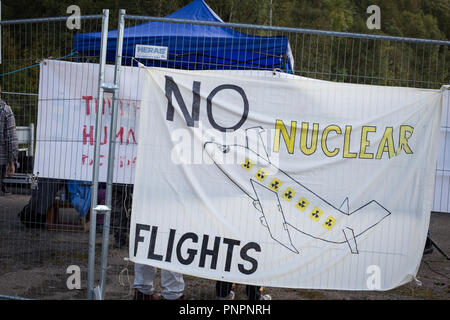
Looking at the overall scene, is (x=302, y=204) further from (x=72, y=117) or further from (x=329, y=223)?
(x=72, y=117)

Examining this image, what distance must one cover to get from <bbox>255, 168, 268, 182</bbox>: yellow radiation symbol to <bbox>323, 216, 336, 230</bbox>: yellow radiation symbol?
619mm

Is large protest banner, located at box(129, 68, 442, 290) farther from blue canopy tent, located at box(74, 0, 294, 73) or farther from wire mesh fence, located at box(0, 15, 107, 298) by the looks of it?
blue canopy tent, located at box(74, 0, 294, 73)

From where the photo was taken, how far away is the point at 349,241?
181 inches

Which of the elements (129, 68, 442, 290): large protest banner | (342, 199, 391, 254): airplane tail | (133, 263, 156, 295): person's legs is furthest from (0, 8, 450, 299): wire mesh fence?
(342, 199, 391, 254): airplane tail

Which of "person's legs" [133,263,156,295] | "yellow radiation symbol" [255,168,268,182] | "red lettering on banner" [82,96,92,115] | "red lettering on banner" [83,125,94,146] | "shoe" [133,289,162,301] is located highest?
"red lettering on banner" [82,96,92,115]

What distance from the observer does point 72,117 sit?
198 inches

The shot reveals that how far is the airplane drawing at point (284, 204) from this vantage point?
180 inches

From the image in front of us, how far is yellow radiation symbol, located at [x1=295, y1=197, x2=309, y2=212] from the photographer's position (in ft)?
15.0

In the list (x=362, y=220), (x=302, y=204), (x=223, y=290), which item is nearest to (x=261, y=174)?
(x=302, y=204)

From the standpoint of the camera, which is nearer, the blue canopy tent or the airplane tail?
the airplane tail

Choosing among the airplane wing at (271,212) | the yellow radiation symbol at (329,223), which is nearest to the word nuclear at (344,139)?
the airplane wing at (271,212)

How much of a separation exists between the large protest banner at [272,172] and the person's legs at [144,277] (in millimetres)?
502

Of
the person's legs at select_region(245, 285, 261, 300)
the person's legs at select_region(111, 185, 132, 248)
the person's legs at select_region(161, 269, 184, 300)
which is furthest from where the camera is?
the person's legs at select_region(111, 185, 132, 248)

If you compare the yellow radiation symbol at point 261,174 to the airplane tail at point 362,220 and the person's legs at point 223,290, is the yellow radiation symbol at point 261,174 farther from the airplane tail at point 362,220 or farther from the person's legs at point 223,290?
the person's legs at point 223,290
